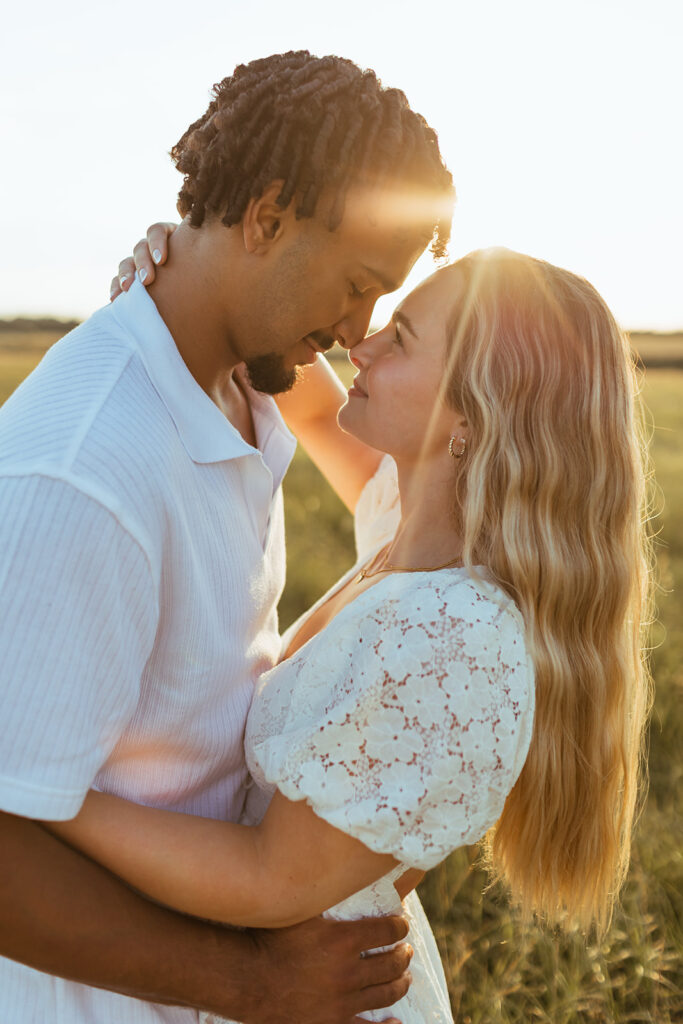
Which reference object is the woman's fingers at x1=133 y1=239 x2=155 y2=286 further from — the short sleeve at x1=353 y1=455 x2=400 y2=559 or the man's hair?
Answer: the short sleeve at x1=353 y1=455 x2=400 y2=559

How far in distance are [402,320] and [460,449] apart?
39cm

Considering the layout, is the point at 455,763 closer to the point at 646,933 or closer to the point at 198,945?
the point at 198,945

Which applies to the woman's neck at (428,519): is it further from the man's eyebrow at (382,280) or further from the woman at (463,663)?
the man's eyebrow at (382,280)

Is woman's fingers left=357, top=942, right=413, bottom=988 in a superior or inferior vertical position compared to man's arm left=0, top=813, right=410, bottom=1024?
inferior

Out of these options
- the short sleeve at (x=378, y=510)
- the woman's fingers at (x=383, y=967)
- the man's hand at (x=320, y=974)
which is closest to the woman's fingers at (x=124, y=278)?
the short sleeve at (x=378, y=510)

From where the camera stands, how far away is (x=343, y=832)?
66.1 inches

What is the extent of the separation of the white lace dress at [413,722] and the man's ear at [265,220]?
0.83m

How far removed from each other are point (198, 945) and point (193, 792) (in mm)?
294

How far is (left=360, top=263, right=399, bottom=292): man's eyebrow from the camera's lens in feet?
7.09

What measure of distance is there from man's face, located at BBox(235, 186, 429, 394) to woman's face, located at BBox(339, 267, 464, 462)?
Result: 11 cm

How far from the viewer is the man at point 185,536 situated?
4.74 ft

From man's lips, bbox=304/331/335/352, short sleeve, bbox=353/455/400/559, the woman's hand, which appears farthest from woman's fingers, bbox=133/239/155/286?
short sleeve, bbox=353/455/400/559

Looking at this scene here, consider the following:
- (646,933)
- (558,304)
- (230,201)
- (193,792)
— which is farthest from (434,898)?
(230,201)

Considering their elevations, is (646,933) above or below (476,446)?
below
